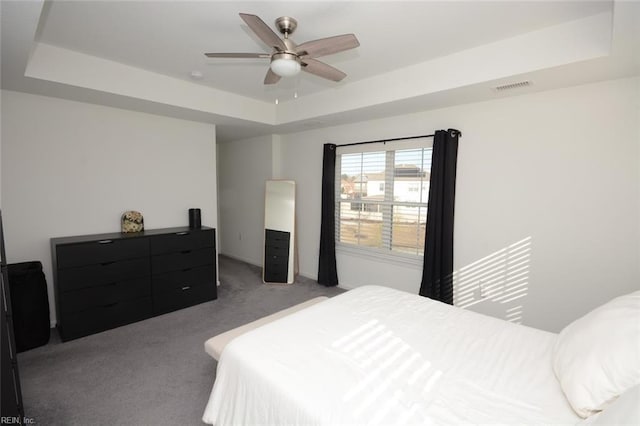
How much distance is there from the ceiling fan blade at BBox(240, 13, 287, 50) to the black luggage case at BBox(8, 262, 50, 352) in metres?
2.73

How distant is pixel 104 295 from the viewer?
291cm

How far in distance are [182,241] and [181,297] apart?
0.64 meters

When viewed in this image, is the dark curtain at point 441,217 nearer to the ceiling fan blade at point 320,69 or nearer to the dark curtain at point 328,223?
the dark curtain at point 328,223

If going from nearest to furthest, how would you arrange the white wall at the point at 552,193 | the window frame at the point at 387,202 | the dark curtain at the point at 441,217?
the white wall at the point at 552,193 < the dark curtain at the point at 441,217 < the window frame at the point at 387,202

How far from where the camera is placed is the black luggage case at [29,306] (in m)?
2.49

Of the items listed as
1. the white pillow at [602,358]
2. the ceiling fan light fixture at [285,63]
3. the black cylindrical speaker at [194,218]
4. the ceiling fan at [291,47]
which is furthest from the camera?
the black cylindrical speaker at [194,218]

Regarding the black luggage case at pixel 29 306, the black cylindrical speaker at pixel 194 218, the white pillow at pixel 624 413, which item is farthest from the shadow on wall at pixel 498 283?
the black luggage case at pixel 29 306

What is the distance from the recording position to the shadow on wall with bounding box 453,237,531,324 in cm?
279

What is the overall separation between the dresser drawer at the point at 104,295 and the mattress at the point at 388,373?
2.05 meters

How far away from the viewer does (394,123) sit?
355 cm

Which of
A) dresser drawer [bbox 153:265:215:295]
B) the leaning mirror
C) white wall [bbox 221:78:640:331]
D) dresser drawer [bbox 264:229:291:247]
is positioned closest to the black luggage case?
dresser drawer [bbox 153:265:215:295]

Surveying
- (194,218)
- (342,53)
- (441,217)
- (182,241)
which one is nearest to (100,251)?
(182,241)

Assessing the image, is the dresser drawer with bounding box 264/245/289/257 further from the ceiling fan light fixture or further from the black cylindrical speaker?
the ceiling fan light fixture

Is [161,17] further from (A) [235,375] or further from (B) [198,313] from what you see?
(B) [198,313]
